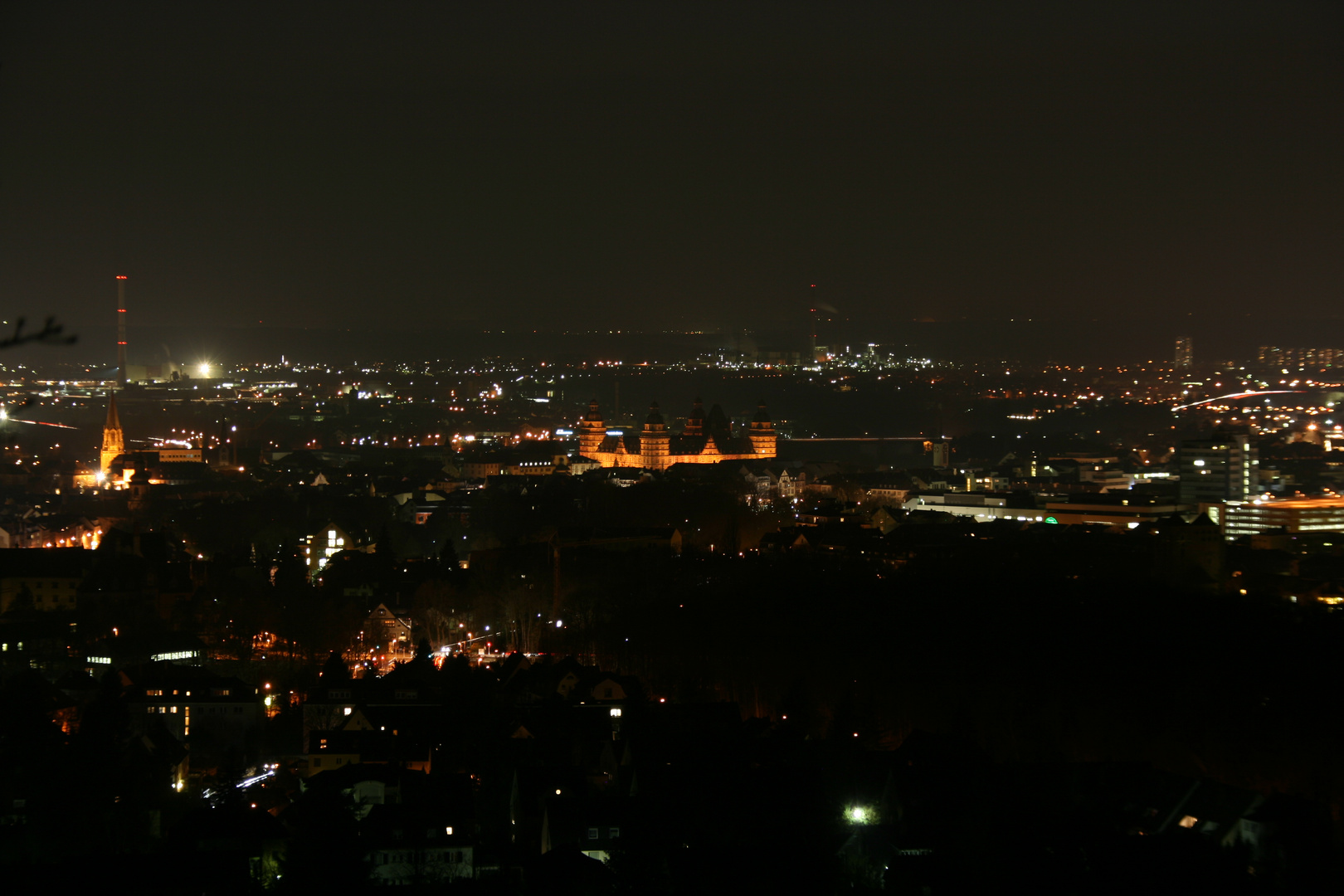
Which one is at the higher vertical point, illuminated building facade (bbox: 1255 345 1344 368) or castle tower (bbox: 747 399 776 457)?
illuminated building facade (bbox: 1255 345 1344 368)

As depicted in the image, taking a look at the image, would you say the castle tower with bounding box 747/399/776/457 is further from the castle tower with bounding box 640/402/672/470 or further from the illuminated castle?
the castle tower with bounding box 640/402/672/470

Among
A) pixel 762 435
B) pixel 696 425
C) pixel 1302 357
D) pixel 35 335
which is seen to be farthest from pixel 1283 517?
pixel 1302 357

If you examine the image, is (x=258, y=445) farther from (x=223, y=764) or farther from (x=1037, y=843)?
(x=1037, y=843)

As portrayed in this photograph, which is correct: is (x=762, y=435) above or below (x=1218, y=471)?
below

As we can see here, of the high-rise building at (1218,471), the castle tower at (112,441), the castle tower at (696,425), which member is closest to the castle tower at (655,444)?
the castle tower at (696,425)

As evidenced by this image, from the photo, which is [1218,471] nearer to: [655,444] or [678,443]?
[678,443]

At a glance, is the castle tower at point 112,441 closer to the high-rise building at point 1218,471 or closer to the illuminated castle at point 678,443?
the illuminated castle at point 678,443

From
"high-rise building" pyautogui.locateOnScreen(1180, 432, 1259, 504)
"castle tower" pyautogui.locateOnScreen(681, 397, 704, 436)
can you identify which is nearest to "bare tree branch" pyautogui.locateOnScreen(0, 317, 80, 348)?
"high-rise building" pyautogui.locateOnScreen(1180, 432, 1259, 504)
